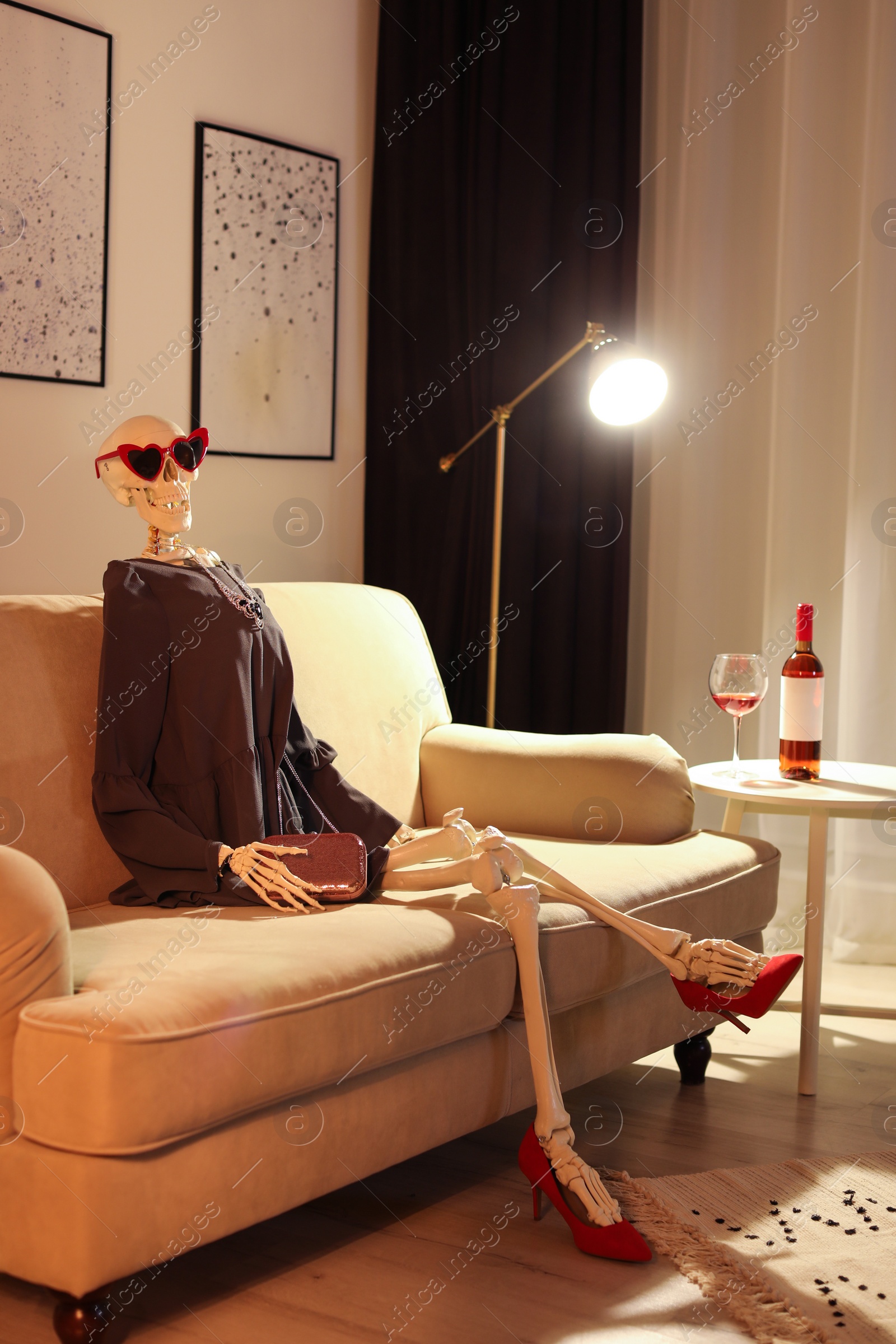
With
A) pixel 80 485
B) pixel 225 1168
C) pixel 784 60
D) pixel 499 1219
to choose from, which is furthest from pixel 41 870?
pixel 784 60

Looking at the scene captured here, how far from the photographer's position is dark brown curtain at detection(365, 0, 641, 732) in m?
3.64

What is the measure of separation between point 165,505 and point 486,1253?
4.18 feet

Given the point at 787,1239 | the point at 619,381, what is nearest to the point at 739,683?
the point at 619,381

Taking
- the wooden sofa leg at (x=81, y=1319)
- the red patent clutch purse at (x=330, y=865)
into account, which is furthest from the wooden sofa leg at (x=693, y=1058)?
the wooden sofa leg at (x=81, y=1319)

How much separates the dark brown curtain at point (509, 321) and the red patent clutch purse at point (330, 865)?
173 cm

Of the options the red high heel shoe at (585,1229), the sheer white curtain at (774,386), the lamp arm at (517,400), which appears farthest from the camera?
the sheer white curtain at (774,386)

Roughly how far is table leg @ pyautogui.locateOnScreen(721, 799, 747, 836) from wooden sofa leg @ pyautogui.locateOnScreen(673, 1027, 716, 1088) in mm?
429

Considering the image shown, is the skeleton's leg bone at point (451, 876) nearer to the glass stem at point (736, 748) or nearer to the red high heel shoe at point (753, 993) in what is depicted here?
the red high heel shoe at point (753, 993)

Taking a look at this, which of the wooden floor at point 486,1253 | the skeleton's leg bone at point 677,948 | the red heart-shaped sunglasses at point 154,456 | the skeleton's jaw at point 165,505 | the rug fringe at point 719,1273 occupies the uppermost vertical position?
the red heart-shaped sunglasses at point 154,456

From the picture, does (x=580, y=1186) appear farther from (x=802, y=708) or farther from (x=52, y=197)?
(x=52, y=197)

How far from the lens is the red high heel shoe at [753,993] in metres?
2.02

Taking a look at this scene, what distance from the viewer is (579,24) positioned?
3.63 metres

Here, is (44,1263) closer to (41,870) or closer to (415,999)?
(41,870)

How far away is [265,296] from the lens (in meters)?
3.48
